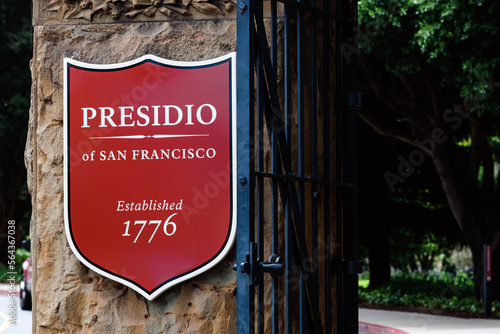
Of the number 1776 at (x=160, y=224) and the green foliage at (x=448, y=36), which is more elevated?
the green foliage at (x=448, y=36)

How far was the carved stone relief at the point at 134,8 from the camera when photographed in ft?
12.4

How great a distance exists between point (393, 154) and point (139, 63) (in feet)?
61.0

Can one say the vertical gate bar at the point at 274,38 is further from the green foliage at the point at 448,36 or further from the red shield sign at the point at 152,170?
the green foliage at the point at 448,36

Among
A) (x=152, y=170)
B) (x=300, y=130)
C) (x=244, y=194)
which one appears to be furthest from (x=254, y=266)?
(x=152, y=170)

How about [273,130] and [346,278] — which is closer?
[273,130]

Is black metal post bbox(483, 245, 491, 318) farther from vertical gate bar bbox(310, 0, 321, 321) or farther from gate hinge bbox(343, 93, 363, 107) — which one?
vertical gate bar bbox(310, 0, 321, 321)

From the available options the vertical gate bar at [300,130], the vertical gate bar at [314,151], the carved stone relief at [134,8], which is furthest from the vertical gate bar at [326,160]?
the carved stone relief at [134,8]

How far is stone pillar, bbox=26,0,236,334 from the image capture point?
12.1 ft

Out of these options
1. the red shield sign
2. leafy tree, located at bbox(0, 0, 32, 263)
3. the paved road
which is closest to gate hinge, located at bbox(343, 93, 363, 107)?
the red shield sign

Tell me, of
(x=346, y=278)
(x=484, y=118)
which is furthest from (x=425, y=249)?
(x=346, y=278)

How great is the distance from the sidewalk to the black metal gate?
335 inches

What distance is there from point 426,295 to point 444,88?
545 centimetres

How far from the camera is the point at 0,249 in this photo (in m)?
29.3

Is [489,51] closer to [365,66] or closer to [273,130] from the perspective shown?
[365,66]
